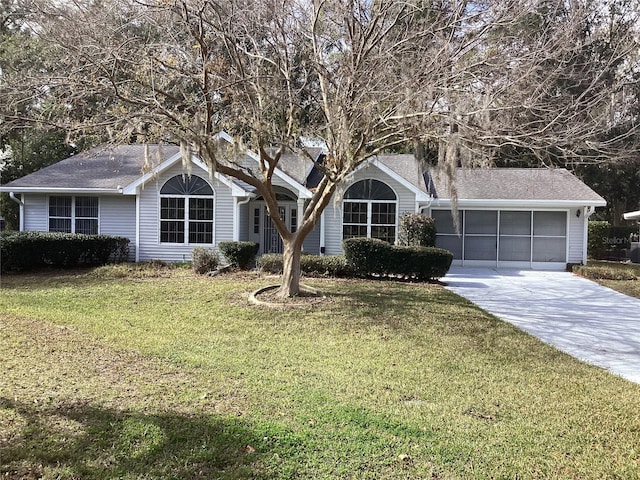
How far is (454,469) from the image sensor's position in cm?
322

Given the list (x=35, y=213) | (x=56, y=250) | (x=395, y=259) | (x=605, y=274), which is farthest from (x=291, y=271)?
(x=35, y=213)

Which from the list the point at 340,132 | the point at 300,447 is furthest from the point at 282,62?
the point at 300,447

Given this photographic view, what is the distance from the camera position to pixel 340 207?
54.1 feet

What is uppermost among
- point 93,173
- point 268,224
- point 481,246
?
point 93,173

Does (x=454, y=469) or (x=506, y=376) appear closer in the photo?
(x=454, y=469)

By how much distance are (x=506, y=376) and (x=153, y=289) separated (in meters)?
8.02

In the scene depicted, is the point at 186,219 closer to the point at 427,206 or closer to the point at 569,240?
the point at 427,206

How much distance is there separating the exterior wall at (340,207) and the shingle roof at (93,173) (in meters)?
6.11

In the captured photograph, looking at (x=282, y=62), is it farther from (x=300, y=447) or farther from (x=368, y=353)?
(x=300, y=447)

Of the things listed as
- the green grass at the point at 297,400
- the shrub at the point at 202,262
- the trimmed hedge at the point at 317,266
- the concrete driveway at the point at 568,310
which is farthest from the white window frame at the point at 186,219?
the concrete driveway at the point at 568,310

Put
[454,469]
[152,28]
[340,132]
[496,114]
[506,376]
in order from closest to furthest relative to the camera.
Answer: [454,469], [506,376], [340,132], [496,114], [152,28]

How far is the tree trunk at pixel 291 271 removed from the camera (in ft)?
32.3

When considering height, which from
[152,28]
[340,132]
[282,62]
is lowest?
[340,132]

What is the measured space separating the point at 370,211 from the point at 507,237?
212 inches
